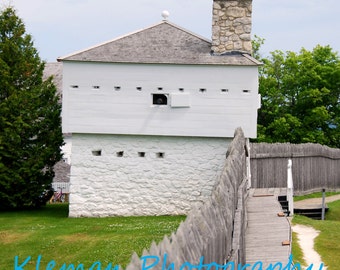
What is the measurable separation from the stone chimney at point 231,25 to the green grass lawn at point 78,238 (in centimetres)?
590

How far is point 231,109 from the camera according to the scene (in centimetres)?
2208

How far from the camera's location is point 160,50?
22703 mm

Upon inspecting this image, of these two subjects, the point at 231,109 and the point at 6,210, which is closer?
the point at 231,109

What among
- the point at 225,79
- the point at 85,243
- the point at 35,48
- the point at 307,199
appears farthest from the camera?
the point at 35,48

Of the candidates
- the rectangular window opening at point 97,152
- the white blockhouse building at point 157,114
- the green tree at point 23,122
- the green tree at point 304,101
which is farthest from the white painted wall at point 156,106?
the green tree at point 304,101

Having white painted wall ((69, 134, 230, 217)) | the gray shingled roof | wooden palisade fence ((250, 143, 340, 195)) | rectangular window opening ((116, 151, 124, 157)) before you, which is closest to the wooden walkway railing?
white painted wall ((69, 134, 230, 217))

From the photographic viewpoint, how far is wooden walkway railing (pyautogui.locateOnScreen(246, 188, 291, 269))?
11062 mm

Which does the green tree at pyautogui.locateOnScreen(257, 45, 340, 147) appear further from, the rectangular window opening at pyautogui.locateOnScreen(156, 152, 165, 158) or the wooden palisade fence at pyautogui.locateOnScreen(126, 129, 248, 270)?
the wooden palisade fence at pyautogui.locateOnScreen(126, 129, 248, 270)

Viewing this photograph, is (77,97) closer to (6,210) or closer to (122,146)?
(122,146)

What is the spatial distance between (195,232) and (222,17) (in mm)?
16872

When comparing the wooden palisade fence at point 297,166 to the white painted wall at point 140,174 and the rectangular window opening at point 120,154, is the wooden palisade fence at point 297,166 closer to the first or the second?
the white painted wall at point 140,174

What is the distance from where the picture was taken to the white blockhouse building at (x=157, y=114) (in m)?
22.1

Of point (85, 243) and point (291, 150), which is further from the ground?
point (291, 150)

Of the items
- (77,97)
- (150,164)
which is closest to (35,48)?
(77,97)
